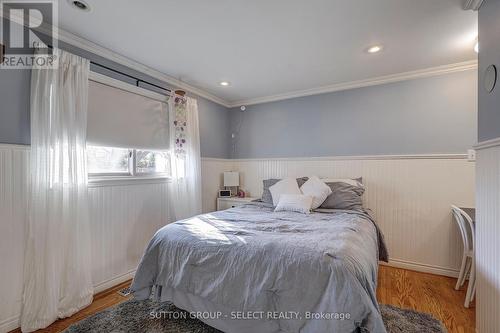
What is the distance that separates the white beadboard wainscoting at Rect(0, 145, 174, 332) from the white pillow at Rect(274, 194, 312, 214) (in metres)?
1.50

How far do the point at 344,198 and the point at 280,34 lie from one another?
187 centimetres

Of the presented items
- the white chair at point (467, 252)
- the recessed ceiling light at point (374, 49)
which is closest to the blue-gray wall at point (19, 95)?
the recessed ceiling light at point (374, 49)

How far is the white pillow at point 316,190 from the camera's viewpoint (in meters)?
2.66

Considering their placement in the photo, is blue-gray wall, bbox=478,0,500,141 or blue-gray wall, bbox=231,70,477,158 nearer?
blue-gray wall, bbox=478,0,500,141

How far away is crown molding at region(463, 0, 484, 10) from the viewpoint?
1604mm

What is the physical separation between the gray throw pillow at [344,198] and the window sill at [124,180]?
2.04 m

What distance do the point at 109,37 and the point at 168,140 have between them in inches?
48.8

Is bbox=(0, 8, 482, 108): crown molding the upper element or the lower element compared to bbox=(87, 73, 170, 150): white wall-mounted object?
upper

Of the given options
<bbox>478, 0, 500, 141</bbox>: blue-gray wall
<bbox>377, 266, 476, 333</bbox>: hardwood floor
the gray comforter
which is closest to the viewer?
the gray comforter

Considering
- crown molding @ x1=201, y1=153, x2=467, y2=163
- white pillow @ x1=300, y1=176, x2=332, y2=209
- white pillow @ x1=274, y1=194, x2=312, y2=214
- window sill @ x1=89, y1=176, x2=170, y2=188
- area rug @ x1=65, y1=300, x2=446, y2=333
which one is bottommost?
area rug @ x1=65, y1=300, x2=446, y2=333

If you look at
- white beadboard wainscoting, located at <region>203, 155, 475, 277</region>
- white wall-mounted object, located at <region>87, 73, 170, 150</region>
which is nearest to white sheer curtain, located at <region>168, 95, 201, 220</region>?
white wall-mounted object, located at <region>87, 73, 170, 150</region>

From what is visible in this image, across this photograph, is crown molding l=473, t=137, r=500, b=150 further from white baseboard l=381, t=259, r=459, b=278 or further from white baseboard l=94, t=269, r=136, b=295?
white baseboard l=94, t=269, r=136, b=295

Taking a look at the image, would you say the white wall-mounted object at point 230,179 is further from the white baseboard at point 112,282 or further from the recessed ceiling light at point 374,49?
the recessed ceiling light at point 374,49

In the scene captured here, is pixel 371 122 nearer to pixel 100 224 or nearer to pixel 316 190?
pixel 316 190
